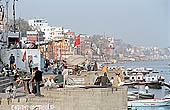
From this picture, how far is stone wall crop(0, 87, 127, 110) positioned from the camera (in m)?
13.9

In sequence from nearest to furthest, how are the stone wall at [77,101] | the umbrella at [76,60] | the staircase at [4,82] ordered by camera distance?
1. the stone wall at [77,101]
2. the staircase at [4,82]
3. the umbrella at [76,60]

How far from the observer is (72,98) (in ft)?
45.8

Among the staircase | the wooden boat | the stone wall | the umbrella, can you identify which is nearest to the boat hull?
the wooden boat

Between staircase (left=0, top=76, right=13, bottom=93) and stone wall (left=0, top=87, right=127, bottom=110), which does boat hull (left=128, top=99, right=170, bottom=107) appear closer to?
staircase (left=0, top=76, right=13, bottom=93)

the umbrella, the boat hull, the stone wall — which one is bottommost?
the boat hull

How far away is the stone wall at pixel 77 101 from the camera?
545 inches

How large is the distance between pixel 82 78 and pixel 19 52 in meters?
7.25

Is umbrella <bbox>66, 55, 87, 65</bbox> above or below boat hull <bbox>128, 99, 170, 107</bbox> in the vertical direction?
above

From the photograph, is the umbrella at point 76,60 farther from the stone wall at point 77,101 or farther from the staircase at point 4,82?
the stone wall at point 77,101

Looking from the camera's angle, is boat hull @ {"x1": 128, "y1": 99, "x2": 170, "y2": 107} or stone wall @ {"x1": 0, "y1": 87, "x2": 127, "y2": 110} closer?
stone wall @ {"x1": 0, "y1": 87, "x2": 127, "y2": 110}

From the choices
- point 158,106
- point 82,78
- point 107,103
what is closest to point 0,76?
point 82,78

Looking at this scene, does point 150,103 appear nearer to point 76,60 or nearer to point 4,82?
point 76,60

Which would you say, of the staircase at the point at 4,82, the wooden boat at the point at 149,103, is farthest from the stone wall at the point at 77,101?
the wooden boat at the point at 149,103

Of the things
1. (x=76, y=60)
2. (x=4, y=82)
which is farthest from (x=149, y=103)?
(x=4, y=82)
